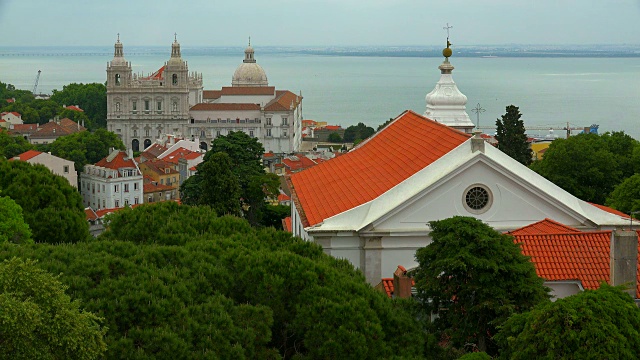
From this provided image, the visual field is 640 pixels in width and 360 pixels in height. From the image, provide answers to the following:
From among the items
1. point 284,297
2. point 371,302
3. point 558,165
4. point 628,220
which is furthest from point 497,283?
point 558,165

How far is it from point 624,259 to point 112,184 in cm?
3670

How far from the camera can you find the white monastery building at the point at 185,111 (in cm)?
7925

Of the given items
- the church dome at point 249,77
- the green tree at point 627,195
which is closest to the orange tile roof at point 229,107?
the church dome at point 249,77

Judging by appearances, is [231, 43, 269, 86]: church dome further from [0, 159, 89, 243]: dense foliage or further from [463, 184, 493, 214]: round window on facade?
[463, 184, 493, 214]: round window on facade

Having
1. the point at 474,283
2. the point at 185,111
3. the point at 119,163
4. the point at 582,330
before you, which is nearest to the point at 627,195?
the point at 474,283

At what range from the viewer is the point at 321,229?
14.3 meters

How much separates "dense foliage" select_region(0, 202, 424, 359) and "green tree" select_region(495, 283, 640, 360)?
154cm

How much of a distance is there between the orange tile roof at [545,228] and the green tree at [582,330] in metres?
3.84

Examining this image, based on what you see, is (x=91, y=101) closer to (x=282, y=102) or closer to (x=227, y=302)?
(x=282, y=102)

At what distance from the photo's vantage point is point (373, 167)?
1755 centimetres

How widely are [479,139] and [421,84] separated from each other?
157 meters

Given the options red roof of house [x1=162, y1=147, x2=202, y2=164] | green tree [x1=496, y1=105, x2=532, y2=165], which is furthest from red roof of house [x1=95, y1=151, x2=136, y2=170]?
green tree [x1=496, y1=105, x2=532, y2=165]

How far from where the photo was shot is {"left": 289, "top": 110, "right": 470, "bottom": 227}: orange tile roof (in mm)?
15555

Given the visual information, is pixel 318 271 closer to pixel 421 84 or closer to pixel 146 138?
pixel 146 138
